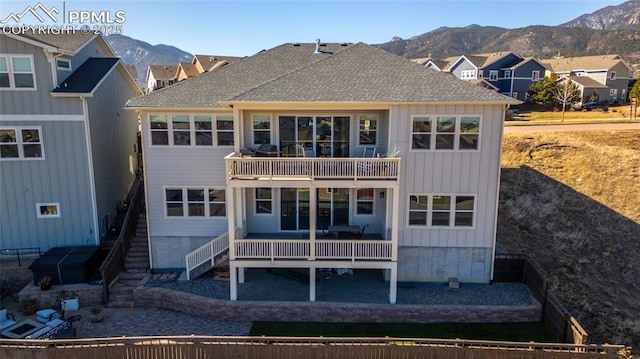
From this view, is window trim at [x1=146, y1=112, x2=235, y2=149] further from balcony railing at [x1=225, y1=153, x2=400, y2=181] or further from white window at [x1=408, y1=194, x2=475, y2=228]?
white window at [x1=408, y1=194, x2=475, y2=228]

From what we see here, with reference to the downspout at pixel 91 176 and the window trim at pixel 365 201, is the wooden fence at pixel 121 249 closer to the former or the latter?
the downspout at pixel 91 176

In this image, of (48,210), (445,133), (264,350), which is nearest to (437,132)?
(445,133)

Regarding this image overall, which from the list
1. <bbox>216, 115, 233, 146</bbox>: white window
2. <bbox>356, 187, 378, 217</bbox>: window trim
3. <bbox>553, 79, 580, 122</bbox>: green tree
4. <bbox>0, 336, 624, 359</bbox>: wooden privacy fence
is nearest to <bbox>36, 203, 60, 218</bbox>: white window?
<bbox>0, 336, 624, 359</bbox>: wooden privacy fence

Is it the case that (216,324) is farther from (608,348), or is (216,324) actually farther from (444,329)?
(608,348)

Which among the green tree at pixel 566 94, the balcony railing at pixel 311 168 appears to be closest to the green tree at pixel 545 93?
the green tree at pixel 566 94

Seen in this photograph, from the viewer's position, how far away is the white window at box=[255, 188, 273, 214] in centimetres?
1491

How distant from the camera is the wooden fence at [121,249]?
13425mm

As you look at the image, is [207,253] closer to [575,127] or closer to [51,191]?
[51,191]

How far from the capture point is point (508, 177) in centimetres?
2264

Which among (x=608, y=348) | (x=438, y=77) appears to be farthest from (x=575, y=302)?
(x=438, y=77)

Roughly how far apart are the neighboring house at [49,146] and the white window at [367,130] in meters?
10.5

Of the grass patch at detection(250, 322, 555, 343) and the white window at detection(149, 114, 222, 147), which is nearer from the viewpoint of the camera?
the grass patch at detection(250, 322, 555, 343)

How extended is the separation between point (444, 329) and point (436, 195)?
14.6 feet

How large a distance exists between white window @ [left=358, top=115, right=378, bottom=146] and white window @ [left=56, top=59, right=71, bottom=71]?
40.0ft
